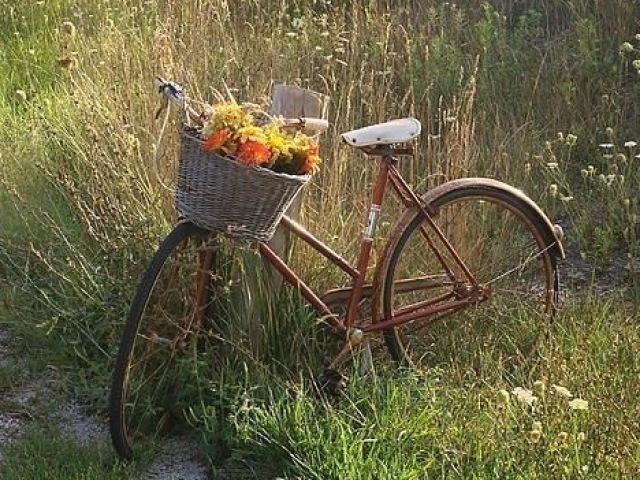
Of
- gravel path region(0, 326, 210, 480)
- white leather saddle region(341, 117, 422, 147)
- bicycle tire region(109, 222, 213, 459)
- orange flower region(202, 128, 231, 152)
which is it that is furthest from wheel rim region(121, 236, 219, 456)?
white leather saddle region(341, 117, 422, 147)

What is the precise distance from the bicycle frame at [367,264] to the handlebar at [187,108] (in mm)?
309

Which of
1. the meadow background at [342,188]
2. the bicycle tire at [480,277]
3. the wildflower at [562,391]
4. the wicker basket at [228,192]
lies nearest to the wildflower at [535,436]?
the meadow background at [342,188]

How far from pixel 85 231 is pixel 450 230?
1742mm

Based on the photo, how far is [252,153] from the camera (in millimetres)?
3381

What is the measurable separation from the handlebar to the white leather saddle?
0.14m

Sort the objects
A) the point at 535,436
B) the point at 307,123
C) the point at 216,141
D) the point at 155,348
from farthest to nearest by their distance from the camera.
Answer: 1. the point at 155,348
2. the point at 307,123
3. the point at 216,141
4. the point at 535,436

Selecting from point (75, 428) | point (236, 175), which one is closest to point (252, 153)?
point (236, 175)

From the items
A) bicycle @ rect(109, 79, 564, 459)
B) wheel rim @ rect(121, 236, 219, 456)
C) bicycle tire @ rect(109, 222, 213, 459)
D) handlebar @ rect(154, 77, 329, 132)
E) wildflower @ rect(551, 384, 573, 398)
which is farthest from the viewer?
wheel rim @ rect(121, 236, 219, 456)

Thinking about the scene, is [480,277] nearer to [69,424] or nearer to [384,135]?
[384,135]

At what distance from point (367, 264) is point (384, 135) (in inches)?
21.6

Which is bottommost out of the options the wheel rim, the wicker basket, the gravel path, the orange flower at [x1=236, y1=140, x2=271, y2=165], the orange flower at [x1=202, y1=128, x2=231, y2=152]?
the gravel path

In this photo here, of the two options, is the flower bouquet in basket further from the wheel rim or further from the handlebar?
Answer: the wheel rim

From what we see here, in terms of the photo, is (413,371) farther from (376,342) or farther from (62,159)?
(62,159)

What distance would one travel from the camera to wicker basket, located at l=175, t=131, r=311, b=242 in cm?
338
